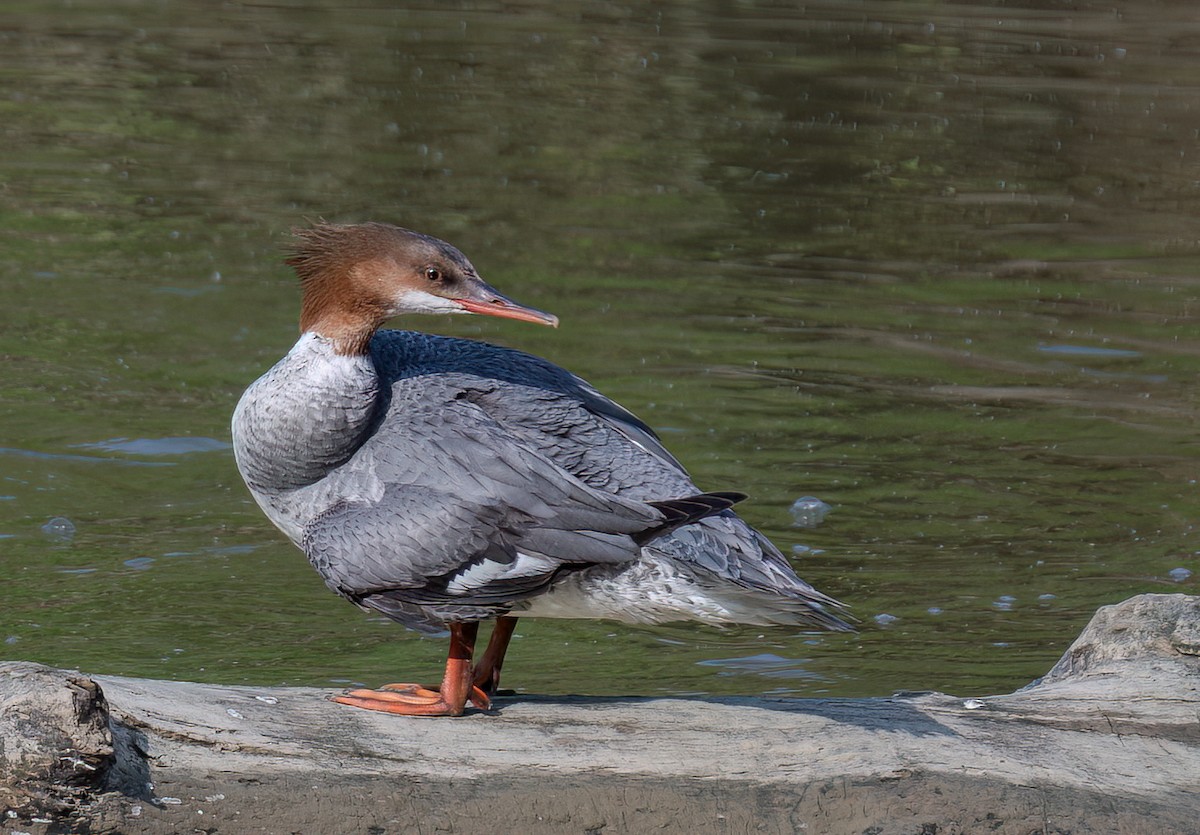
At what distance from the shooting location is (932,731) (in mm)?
4102

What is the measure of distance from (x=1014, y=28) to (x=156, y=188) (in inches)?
415

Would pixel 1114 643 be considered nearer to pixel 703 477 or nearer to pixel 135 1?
pixel 703 477

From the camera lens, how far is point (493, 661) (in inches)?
182

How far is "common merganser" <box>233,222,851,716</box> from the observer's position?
4.15m

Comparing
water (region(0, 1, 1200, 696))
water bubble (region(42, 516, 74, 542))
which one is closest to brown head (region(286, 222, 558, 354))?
water (region(0, 1, 1200, 696))

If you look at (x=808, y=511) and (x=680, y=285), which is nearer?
(x=808, y=511)

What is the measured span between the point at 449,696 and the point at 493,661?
380 mm

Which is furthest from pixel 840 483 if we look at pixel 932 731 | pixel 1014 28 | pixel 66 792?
pixel 1014 28

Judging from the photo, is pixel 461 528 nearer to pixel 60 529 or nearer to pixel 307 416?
pixel 307 416

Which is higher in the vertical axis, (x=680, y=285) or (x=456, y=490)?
(x=456, y=490)

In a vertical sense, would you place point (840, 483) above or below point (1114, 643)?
below

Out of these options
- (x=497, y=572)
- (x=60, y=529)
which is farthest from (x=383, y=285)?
(x=60, y=529)

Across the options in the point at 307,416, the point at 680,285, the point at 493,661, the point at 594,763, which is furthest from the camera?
the point at 680,285

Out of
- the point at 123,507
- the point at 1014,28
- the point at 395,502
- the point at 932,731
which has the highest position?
the point at 1014,28
